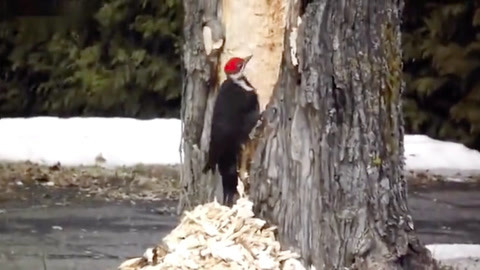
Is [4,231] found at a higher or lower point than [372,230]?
lower

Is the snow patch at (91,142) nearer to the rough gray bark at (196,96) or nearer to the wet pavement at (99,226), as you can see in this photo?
the wet pavement at (99,226)

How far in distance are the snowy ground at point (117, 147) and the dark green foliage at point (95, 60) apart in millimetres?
2587

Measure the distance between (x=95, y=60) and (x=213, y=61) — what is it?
28.9ft

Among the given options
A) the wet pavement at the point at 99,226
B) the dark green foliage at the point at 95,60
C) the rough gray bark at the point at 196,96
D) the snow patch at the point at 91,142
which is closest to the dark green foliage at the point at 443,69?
the dark green foliage at the point at 95,60

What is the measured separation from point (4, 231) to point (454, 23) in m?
5.84

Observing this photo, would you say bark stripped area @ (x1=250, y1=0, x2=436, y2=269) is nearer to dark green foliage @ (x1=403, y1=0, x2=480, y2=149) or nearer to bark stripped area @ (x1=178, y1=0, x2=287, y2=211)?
bark stripped area @ (x1=178, y1=0, x2=287, y2=211)

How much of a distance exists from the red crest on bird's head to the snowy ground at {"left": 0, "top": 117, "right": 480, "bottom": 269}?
4.52m

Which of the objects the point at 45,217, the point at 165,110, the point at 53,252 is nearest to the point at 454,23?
the point at 165,110

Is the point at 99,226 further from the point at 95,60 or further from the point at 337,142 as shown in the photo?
the point at 95,60

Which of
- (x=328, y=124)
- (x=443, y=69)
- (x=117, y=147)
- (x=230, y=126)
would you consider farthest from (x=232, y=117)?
(x=443, y=69)

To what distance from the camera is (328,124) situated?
3.75 meters

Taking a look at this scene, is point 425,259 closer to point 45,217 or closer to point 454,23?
point 45,217

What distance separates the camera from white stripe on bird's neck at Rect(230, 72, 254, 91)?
3.91 metres

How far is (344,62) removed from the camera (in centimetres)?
374
